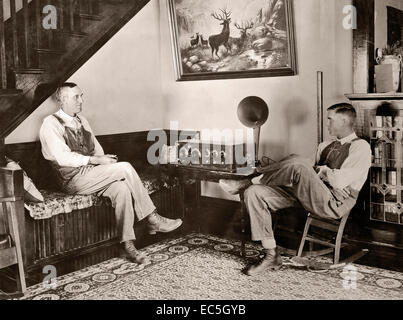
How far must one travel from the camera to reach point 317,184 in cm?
389

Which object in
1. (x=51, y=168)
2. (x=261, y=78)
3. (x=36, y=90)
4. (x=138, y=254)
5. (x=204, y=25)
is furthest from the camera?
(x=204, y=25)

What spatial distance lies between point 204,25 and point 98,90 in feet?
4.78

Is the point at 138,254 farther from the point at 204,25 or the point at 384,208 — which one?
the point at 204,25

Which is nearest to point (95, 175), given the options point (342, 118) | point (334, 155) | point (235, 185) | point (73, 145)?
point (73, 145)

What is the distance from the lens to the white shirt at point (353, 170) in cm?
394

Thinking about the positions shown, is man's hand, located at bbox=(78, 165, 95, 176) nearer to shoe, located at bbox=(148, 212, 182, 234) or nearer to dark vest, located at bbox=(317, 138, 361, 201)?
shoe, located at bbox=(148, 212, 182, 234)

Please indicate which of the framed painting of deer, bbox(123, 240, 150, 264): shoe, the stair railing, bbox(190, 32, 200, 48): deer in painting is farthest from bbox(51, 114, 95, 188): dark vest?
bbox(190, 32, 200, 48): deer in painting

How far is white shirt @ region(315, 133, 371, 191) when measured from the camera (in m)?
3.94

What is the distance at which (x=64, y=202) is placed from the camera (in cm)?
415

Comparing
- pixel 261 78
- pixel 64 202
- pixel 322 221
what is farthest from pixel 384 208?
pixel 64 202

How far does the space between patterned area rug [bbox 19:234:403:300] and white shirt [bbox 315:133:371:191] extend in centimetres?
76

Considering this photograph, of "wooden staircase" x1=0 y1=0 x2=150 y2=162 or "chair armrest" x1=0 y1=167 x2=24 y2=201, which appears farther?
"wooden staircase" x1=0 y1=0 x2=150 y2=162
